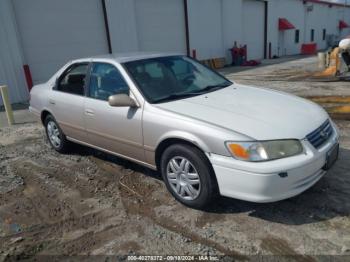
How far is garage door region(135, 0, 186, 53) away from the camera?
46.4 ft

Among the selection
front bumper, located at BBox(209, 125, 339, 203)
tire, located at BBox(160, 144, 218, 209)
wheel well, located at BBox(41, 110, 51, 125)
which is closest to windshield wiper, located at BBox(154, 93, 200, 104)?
tire, located at BBox(160, 144, 218, 209)

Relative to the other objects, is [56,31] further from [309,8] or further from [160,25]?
[309,8]

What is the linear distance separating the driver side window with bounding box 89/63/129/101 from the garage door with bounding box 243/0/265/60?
63.5ft

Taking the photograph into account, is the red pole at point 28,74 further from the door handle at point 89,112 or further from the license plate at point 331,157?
the license plate at point 331,157

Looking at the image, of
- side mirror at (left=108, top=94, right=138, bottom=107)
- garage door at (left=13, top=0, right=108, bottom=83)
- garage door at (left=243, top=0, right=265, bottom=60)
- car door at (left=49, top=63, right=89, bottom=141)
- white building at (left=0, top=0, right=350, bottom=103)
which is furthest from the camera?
garage door at (left=243, top=0, right=265, bottom=60)

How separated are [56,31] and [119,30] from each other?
2.83 meters

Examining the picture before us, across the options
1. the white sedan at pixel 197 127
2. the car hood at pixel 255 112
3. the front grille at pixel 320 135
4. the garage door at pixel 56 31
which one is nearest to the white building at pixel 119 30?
the garage door at pixel 56 31

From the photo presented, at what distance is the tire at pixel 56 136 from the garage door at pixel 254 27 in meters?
19.0

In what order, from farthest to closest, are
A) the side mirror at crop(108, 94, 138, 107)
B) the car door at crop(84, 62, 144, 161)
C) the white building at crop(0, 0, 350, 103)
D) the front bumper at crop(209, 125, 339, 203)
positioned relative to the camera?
1. the white building at crop(0, 0, 350, 103)
2. the car door at crop(84, 62, 144, 161)
3. the side mirror at crop(108, 94, 138, 107)
4. the front bumper at crop(209, 125, 339, 203)

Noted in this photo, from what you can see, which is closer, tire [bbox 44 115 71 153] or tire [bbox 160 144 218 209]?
tire [bbox 160 144 218 209]

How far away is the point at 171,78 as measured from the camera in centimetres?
369

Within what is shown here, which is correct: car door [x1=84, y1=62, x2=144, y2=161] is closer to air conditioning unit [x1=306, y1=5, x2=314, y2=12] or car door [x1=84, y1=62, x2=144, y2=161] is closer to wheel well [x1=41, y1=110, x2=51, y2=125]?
wheel well [x1=41, y1=110, x2=51, y2=125]

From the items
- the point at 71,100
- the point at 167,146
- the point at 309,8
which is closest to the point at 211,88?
the point at 167,146

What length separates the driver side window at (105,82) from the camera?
3.57 meters
